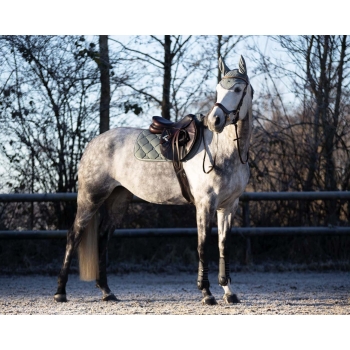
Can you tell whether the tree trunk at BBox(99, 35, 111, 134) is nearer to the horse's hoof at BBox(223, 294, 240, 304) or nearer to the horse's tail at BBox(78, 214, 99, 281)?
the horse's tail at BBox(78, 214, 99, 281)

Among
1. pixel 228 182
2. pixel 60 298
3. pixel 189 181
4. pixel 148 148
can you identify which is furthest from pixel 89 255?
pixel 228 182

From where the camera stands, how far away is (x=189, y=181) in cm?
503

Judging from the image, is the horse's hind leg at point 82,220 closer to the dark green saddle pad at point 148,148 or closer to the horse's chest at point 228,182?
the dark green saddle pad at point 148,148

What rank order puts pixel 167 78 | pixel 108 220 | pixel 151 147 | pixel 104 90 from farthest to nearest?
pixel 167 78, pixel 104 90, pixel 108 220, pixel 151 147

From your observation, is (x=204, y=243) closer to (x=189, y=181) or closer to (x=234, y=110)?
(x=189, y=181)

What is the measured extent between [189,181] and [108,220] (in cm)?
111

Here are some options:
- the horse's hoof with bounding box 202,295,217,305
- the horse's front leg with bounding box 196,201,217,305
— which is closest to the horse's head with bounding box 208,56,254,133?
the horse's front leg with bounding box 196,201,217,305

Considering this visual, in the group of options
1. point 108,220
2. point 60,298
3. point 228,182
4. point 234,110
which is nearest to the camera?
point 234,110

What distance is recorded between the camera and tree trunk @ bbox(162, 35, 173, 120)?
8406 millimetres

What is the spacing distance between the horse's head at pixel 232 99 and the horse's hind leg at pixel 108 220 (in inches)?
62.5

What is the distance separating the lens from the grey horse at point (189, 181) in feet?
15.7

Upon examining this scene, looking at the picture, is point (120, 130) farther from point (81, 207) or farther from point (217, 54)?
point (217, 54)

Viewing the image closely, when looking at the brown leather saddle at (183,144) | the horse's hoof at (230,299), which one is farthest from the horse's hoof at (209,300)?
the brown leather saddle at (183,144)

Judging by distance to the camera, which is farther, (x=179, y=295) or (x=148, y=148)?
(x=179, y=295)
